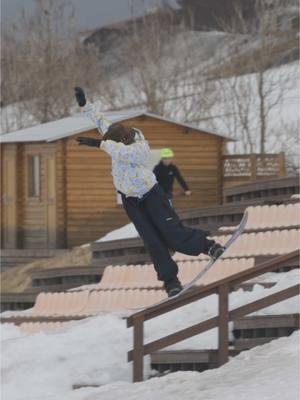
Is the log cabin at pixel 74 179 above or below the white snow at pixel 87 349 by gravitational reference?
above

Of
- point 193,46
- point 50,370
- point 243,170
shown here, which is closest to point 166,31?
point 193,46

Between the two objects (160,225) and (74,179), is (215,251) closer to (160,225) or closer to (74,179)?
(160,225)

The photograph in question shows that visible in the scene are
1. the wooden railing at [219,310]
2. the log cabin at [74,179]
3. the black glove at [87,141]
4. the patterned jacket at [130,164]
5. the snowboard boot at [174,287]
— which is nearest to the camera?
the black glove at [87,141]

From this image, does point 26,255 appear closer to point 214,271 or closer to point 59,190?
point 59,190

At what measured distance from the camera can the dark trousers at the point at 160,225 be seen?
434 inches

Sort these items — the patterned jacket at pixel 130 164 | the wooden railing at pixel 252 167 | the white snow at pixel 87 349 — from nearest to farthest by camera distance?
the patterned jacket at pixel 130 164, the white snow at pixel 87 349, the wooden railing at pixel 252 167

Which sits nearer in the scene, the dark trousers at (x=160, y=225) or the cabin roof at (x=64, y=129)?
the dark trousers at (x=160, y=225)

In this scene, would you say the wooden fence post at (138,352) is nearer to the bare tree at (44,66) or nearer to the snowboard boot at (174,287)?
the snowboard boot at (174,287)

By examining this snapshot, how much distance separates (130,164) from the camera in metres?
10.8

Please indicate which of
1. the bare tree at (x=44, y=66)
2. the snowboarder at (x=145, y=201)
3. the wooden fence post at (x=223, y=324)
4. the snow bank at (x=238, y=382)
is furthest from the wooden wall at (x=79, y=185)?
the snowboarder at (x=145, y=201)

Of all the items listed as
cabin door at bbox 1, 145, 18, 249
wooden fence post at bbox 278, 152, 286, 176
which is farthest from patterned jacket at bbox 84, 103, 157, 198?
cabin door at bbox 1, 145, 18, 249

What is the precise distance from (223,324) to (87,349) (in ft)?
A: 6.81

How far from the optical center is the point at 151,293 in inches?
655

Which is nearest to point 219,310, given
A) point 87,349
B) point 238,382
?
point 238,382
